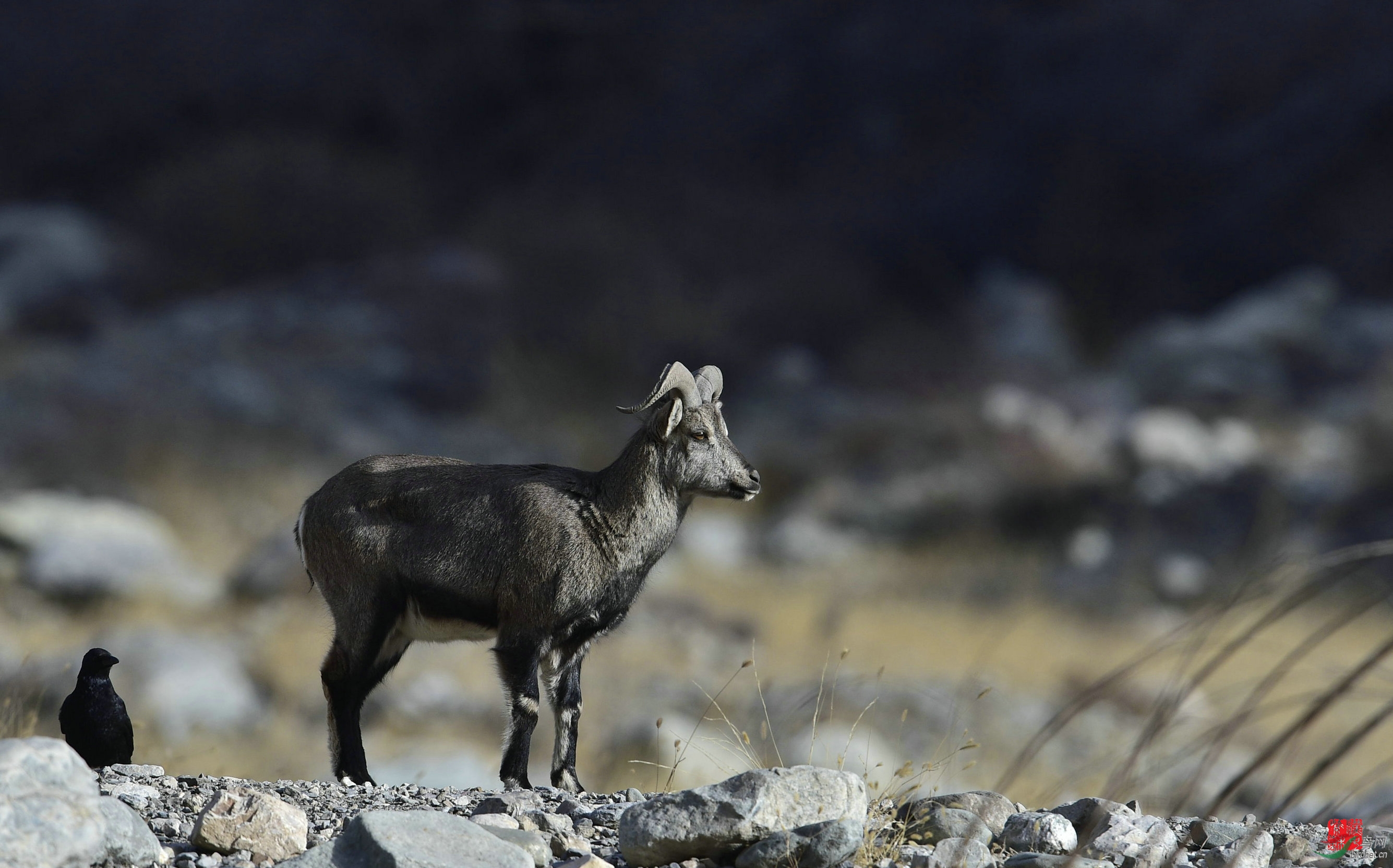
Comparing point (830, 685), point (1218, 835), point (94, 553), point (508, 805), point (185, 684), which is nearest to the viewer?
point (508, 805)

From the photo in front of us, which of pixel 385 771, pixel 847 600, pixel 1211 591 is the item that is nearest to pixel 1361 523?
pixel 1211 591

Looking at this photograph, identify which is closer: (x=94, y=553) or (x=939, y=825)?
(x=939, y=825)

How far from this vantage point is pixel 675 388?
754cm

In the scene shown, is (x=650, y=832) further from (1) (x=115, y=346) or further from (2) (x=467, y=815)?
(1) (x=115, y=346)

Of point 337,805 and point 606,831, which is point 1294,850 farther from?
point 337,805

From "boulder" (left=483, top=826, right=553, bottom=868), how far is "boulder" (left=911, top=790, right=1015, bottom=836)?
1488 mm

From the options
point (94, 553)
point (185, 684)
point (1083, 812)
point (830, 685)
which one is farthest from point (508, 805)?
point (94, 553)

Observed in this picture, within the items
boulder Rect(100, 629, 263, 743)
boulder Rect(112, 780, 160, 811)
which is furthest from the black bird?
boulder Rect(100, 629, 263, 743)

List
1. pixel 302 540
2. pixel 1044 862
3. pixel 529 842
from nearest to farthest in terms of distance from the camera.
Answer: pixel 1044 862, pixel 529 842, pixel 302 540

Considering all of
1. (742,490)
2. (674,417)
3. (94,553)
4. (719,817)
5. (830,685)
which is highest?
(94,553)

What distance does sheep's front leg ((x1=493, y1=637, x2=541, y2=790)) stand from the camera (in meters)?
7.01

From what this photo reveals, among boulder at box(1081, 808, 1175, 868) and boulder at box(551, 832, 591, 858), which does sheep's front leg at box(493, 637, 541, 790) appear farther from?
boulder at box(1081, 808, 1175, 868)

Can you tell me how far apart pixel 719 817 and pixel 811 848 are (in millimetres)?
339

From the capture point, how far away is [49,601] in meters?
19.2
